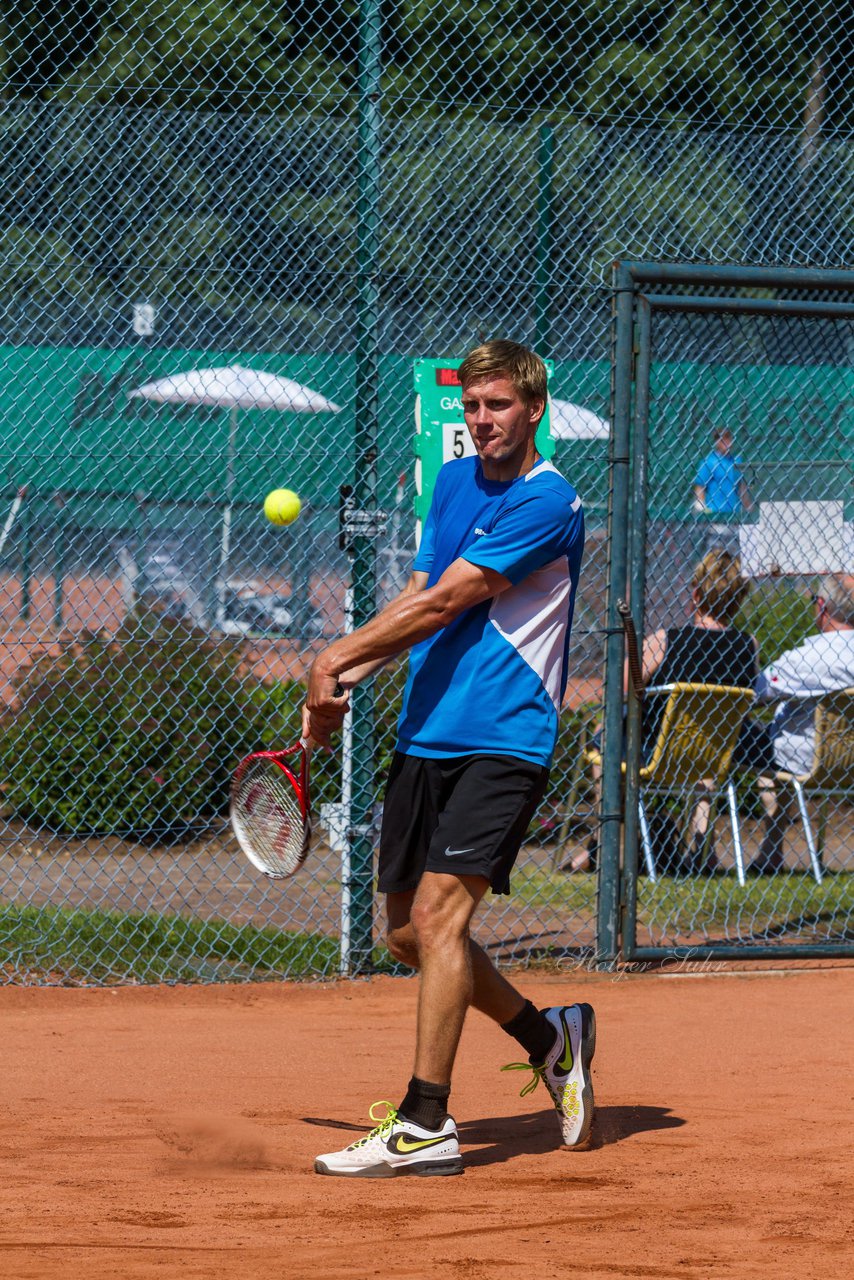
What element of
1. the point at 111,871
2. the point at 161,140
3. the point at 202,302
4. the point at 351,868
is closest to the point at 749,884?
the point at 351,868

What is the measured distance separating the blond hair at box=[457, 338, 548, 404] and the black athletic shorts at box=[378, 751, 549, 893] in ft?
2.91

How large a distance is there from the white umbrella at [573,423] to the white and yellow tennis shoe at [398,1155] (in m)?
5.65

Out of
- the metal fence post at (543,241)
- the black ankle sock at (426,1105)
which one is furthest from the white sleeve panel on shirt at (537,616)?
the metal fence post at (543,241)

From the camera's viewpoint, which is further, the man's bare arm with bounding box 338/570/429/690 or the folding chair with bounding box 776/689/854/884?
the folding chair with bounding box 776/689/854/884

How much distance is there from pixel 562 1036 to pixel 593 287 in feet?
10.7

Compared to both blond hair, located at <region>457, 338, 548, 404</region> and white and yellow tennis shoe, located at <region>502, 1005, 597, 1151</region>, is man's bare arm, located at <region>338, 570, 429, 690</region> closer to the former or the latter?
blond hair, located at <region>457, 338, 548, 404</region>

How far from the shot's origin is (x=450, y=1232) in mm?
3379

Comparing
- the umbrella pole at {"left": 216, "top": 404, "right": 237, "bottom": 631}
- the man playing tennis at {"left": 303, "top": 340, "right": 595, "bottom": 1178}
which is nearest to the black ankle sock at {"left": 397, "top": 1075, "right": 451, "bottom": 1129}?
the man playing tennis at {"left": 303, "top": 340, "right": 595, "bottom": 1178}

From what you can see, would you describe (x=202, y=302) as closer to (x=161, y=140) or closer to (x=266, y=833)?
(x=161, y=140)

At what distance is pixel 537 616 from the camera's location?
396cm

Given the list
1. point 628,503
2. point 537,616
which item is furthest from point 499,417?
point 628,503

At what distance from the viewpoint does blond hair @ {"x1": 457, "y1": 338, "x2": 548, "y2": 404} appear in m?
3.94

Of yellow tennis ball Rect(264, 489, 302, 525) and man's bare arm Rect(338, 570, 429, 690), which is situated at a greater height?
yellow tennis ball Rect(264, 489, 302, 525)

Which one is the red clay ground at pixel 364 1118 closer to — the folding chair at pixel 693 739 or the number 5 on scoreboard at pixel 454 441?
the folding chair at pixel 693 739
